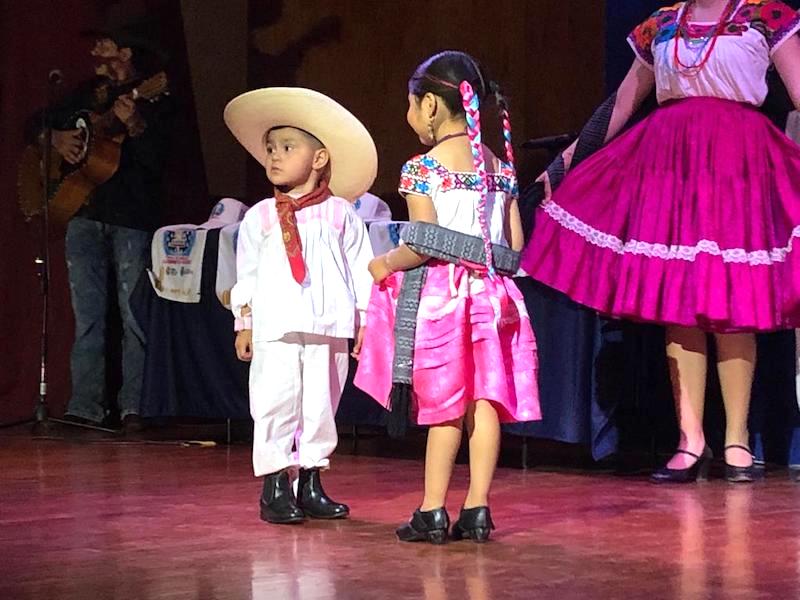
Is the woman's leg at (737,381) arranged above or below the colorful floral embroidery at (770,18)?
below

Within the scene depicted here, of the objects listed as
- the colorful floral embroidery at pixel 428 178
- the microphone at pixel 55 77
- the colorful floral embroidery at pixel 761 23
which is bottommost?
the colorful floral embroidery at pixel 428 178

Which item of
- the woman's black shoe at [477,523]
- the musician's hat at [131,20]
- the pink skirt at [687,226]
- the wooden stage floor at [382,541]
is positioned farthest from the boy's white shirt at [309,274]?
the musician's hat at [131,20]

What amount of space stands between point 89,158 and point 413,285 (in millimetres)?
3362

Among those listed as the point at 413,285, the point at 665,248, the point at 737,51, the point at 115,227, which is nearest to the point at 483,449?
the point at 413,285

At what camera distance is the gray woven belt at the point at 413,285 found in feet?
9.52

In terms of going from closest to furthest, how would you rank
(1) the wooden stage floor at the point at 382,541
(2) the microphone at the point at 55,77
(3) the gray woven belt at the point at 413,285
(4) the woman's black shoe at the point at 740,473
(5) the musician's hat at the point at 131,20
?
(1) the wooden stage floor at the point at 382,541 → (3) the gray woven belt at the point at 413,285 → (4) the woman's black shoe at the point at 740,473 → (2) the microphone at the point at 55,77 → (5) the musician's hat at the point at 131,20

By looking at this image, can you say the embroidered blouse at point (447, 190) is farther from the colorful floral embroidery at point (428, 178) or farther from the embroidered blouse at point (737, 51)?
the embroidered blouse at point (737, 51)

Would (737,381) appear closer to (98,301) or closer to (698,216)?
(698,216)

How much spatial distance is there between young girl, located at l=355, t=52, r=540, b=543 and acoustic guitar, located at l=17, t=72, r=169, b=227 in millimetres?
3178

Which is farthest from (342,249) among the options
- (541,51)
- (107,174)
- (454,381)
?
(107,174)

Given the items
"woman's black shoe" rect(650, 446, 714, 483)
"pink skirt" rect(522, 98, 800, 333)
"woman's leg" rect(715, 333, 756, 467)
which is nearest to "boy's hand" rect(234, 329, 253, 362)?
"pink skirt" rect(522, 98, 800, 333)

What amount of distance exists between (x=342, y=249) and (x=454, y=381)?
0.62 m

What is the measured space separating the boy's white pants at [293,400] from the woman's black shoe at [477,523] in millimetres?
508

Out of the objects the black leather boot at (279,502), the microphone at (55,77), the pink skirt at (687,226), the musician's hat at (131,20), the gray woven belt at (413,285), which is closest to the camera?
the gray woven belt at (413,285)
